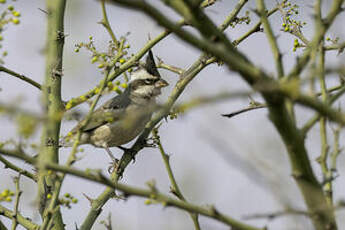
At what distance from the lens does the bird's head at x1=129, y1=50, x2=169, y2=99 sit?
6254 mm

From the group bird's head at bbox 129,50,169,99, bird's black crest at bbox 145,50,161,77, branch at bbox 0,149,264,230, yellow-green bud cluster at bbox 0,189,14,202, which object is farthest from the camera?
bird's head at bbox 129,50,169,99

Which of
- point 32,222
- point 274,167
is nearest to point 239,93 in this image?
point 274,167

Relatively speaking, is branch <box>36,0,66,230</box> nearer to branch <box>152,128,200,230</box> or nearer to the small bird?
branch <box>152,128,200,230</box>

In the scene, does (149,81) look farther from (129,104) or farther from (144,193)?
(144,193)

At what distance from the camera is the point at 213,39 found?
6.29ft

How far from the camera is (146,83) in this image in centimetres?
645

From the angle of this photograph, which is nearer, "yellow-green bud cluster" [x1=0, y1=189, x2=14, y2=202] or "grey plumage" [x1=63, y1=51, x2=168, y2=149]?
"yellow-green bud cluster" [x1=0, y1=189, x2=14, y2=202]

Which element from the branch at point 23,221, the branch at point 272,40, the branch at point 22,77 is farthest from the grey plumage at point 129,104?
the branch at point 272,40

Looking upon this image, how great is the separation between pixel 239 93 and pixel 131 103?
16.3 ft

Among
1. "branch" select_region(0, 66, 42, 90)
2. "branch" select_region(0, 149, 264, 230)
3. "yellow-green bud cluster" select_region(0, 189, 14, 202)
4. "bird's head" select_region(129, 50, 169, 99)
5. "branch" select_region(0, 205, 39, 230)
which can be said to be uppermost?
"bird's head" select_region(129, 50, 169, 99)

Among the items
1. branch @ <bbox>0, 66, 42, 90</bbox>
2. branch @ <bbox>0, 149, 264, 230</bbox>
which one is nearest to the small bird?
branch @ <bbox>0, 66, 42, 90</bbox>

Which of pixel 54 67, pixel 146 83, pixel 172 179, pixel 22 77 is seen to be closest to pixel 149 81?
pixel 146 83

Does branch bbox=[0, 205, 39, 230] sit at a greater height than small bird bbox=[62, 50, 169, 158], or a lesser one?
lesser

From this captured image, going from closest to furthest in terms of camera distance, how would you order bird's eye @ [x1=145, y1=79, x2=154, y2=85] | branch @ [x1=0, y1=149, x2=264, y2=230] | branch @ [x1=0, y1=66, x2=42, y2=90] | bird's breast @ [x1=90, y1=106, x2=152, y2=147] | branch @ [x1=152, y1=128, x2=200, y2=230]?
Result: branch @ [x1=0, y1=149, x2=264, y2=230]
branch @ [x1=152, y1=128, x2=200, y2=230]
branch @ [x1=0, y1=66, x2=42, y2=90]
bird's breast @ [x1=90, y1=106, x2=152, y2=147]
bird's eye @ [x1=145, y1=79, x2=154, y2=85]
